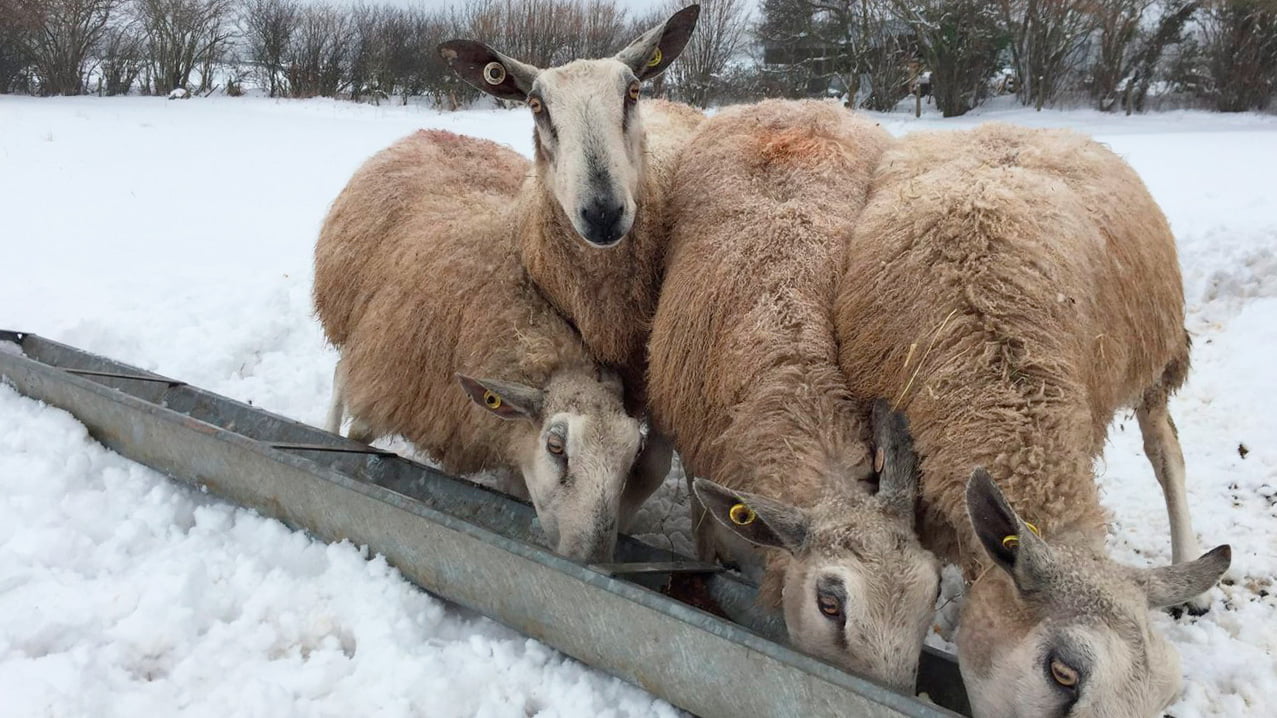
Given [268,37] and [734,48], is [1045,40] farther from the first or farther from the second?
[268,37]

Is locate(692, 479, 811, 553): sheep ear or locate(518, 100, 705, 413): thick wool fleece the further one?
locate(518, 100, 705, 413): thick wool fleece

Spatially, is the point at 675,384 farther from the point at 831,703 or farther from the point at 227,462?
the point at 227,462

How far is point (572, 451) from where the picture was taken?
3322 mm

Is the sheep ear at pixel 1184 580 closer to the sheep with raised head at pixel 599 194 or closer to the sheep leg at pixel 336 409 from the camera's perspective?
the sheep with raised head at pixel 599 194

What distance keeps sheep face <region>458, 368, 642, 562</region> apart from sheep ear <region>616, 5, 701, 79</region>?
1.38 m

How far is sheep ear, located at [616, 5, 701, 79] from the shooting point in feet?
11.9

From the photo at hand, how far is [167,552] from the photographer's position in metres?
3.04

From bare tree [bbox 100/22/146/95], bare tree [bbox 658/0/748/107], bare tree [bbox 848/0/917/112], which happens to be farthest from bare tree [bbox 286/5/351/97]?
bare tree [bbox 848/0/917/112]

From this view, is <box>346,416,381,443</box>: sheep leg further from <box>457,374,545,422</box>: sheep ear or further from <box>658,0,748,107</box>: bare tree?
<box>658,0,748,107</box>: bare tree

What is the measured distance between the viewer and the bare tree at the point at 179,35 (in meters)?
23.3

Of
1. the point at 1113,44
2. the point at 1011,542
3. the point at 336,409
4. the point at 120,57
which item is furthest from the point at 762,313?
the point at 120,57

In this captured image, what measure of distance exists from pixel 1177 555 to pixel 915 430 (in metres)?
1.95

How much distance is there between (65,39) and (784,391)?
83.6ft

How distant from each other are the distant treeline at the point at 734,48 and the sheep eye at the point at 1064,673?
1839cm
